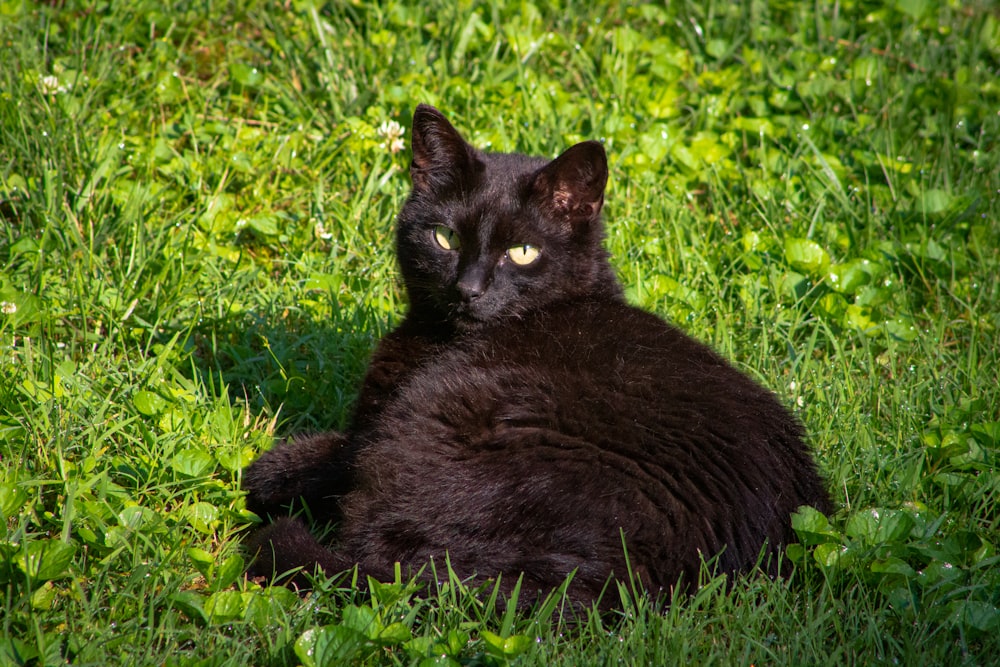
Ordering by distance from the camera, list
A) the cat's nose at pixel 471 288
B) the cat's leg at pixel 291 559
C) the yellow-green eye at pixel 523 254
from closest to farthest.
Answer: the cat's leg at pixel 291 559 < the cat's nose at pixel 471 288 < the yellow-green eye at pixel 523 254

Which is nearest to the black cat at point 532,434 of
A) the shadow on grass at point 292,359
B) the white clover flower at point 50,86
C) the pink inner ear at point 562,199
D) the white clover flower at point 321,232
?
the pink inner ear at point 562,199

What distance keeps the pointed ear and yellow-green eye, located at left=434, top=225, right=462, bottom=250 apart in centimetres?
29

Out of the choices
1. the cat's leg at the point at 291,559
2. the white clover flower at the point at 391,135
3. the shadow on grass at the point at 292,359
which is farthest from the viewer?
Result: the white clover flower at the point at 391,135

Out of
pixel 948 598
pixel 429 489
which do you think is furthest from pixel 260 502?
pixel 948 598

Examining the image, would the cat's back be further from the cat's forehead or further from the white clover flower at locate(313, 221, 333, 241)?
the white clover flower at locate(313, 221, 333, 241)

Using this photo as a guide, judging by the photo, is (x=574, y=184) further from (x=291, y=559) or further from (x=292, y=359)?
(x=291, y=559)

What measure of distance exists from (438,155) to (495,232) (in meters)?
0.37

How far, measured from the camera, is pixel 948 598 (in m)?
2.41

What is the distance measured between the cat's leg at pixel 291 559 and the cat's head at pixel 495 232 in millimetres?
855

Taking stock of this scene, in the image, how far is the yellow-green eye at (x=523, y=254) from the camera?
9.57ft

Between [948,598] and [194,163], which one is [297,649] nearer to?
[948,598]

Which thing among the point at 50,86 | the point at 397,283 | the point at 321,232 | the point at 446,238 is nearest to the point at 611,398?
the point at 446,238

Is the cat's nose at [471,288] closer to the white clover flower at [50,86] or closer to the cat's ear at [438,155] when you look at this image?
the cat's ear at [438,155]

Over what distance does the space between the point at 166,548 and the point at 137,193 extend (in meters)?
1.83
